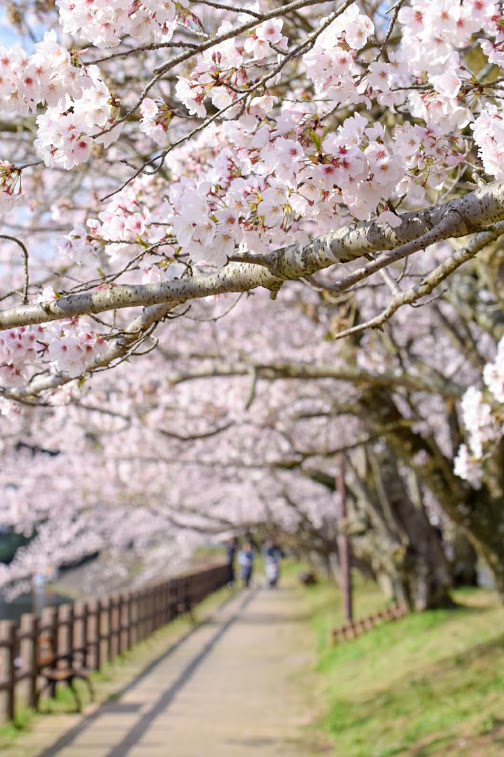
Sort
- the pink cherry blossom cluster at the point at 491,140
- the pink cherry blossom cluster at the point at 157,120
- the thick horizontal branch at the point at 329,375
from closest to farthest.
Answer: the pink cherry blossom cluster at the point at 491,140
the pink cherry blossom cluster at the point at 157,120
the thick horizontal branch at the point at 329,375

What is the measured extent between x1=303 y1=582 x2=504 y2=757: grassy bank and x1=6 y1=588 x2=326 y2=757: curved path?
0.44 meters

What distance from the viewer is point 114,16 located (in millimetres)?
2354

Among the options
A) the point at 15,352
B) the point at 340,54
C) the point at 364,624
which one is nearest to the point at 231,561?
the point at 364,624

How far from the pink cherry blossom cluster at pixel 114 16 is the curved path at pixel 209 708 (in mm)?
5765

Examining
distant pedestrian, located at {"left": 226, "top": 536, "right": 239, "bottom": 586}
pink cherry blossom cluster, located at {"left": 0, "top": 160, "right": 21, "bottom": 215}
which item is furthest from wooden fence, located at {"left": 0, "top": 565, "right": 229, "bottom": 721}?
distant pedestrian, located at {"left": 226, "top": 536, "right": 239, "bottom": 586}

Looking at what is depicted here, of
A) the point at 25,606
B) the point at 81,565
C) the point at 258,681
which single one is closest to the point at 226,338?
the point at 258,681

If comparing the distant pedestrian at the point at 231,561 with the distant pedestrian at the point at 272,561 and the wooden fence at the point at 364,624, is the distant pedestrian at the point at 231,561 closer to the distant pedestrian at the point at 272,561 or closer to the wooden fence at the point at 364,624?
the distant pedestrian at the point at 272,561

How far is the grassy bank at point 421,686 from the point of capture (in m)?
6.12

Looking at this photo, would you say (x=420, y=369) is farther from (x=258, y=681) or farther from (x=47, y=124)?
(x=47, y=124)

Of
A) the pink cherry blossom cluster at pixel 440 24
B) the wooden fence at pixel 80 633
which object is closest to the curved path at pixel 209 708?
the wooden fence at pixel 80 633

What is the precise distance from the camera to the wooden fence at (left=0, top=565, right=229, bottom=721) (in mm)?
7906

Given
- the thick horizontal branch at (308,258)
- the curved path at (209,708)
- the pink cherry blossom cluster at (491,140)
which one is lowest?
the curved path at (209,708)

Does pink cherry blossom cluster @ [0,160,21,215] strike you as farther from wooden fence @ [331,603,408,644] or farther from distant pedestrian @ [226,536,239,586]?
distant pedestrian @ [226,536,239,586]

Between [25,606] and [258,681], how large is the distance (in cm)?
1879
